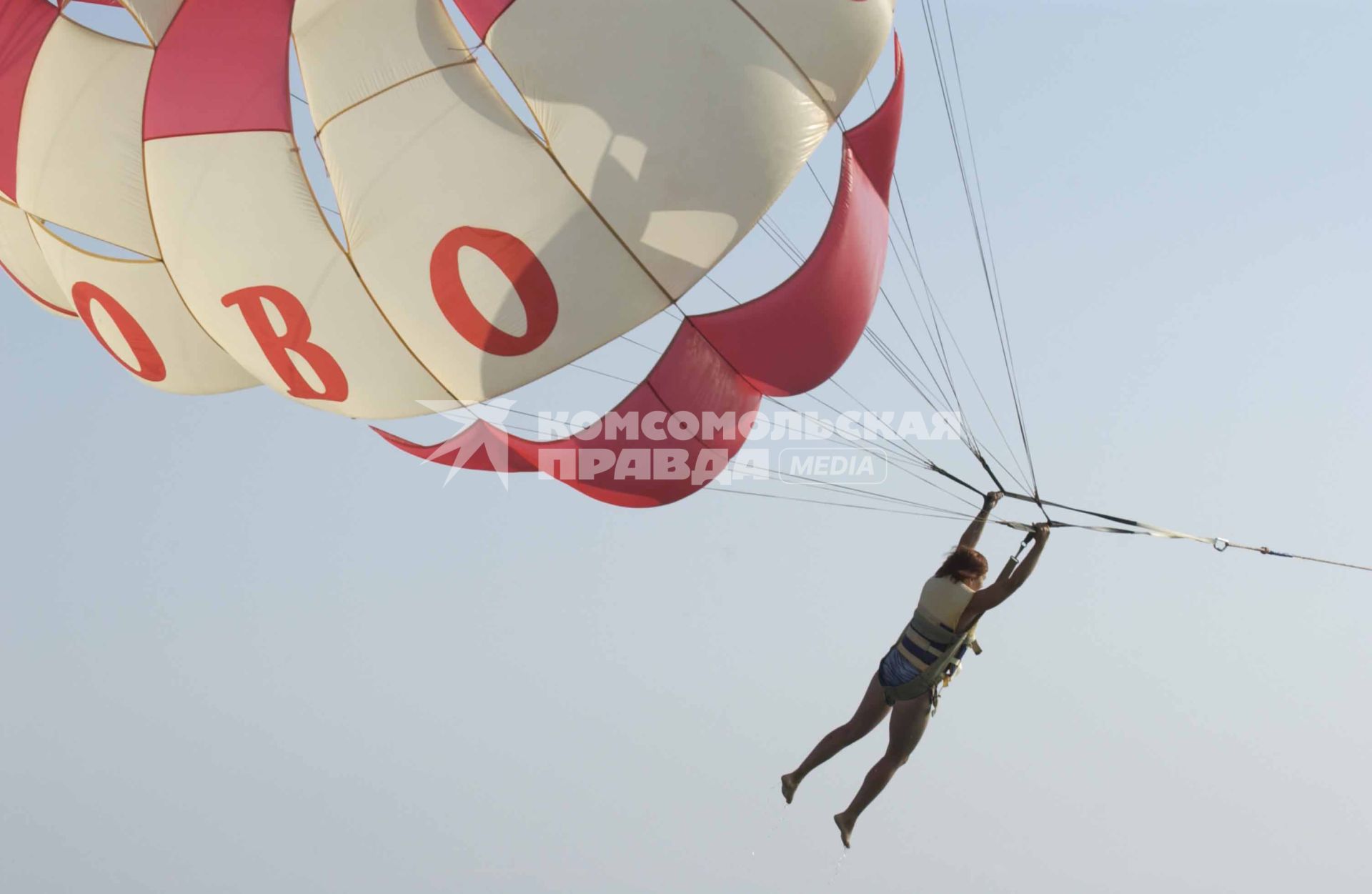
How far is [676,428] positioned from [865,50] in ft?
8.16

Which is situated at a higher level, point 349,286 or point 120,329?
point 349,286

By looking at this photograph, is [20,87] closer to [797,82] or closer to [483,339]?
[483,339]

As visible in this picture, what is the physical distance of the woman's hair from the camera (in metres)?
9.25

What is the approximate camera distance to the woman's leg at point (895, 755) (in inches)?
370

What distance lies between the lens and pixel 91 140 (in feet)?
33.8

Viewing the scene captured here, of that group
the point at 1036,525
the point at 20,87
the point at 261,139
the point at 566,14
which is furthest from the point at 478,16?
the point at 1036,525

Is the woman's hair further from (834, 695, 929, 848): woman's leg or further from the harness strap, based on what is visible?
(834, 695, 929, 848): woman's leg

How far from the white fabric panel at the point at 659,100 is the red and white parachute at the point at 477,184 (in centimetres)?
1

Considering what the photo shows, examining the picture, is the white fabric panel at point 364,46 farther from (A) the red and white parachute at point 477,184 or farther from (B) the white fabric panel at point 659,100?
(B) the white fabric panel at point 659,100

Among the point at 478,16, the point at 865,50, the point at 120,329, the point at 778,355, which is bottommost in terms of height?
the point at 120,329

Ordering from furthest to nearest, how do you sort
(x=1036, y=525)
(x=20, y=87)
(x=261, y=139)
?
(x=20, y=87), (x=261, y=139), (x=1036, y=525)

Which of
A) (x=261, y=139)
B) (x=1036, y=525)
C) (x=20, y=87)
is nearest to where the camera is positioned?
(x=1036, y=525)

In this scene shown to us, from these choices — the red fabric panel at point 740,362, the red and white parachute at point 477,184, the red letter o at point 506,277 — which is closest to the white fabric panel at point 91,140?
the red and white parachute at point 477,184

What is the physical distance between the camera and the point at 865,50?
31.4 ft
